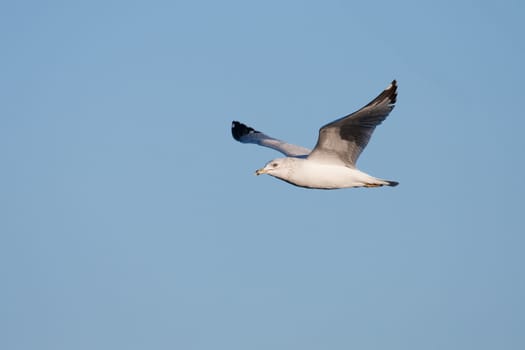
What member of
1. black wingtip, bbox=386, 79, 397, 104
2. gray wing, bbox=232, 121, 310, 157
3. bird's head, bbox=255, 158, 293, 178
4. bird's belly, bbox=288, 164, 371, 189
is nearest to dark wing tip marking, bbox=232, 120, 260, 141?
gray wing, bbox=232, 121, 310, 157

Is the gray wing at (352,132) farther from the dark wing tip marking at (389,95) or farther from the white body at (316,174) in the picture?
the white body at (316,174)

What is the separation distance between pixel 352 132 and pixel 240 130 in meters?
7.19

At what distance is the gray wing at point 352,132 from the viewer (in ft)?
54.0

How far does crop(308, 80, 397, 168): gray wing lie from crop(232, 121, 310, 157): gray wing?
1.44 metres

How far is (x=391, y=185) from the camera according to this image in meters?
17.8

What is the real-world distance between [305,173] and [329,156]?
0.54 metres

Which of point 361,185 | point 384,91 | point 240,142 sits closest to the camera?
point 384,91

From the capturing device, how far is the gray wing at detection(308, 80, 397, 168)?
1647cm

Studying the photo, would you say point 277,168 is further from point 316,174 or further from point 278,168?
point 316,174

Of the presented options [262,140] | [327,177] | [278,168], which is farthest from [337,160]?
[262,140]

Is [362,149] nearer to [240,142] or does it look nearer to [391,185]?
[391,185]

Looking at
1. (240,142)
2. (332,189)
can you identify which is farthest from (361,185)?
(240,142)

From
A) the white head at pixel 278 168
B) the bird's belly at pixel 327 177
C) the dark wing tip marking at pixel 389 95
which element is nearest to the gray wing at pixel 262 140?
the white head at pixel 278 168

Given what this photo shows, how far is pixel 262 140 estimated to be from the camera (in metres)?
21.9
